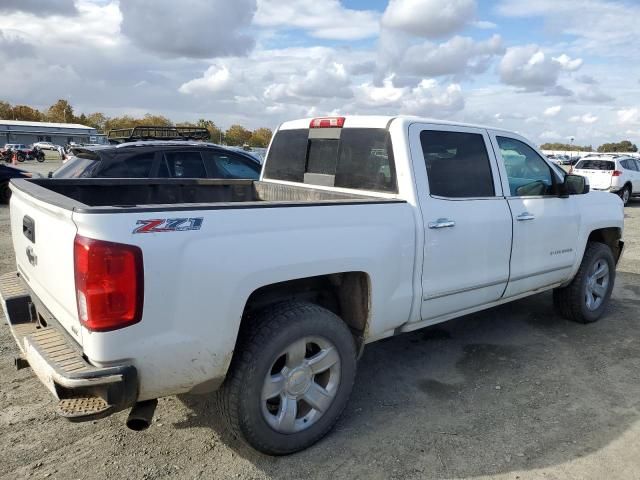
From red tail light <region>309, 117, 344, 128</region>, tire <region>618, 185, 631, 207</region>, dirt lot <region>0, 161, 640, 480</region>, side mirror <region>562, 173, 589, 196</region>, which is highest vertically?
red tail light <region>309, 117, 344, 128</region>

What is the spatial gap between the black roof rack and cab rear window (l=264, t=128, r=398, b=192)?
5826 mm

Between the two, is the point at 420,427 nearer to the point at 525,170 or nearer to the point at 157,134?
the point at 525,170

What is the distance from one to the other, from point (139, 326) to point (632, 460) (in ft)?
9.42

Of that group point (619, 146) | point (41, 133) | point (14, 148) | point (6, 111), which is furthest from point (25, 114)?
point (619, 146)

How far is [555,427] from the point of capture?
3305 mm

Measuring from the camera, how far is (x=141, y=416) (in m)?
2.51

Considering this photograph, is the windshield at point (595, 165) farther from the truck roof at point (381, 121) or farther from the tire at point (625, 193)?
the truck roof at point (381, 121)

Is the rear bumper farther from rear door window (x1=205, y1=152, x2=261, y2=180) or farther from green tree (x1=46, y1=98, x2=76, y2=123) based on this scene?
green tree (x1=46, y1=98, x2=76, y2=123)

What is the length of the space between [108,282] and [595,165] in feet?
62.7

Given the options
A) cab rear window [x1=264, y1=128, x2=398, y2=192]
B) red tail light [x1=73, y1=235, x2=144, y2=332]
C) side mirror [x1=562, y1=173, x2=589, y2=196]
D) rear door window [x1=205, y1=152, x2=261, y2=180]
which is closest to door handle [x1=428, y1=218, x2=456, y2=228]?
cab rear window [x1=264, y1=128, x2=398, y2=192]

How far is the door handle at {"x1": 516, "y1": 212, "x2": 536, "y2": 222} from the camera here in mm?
4074

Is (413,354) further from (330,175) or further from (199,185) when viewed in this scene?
(199,185)

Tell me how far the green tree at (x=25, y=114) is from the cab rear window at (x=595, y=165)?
14074 cm

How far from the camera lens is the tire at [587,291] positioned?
5031 mm
